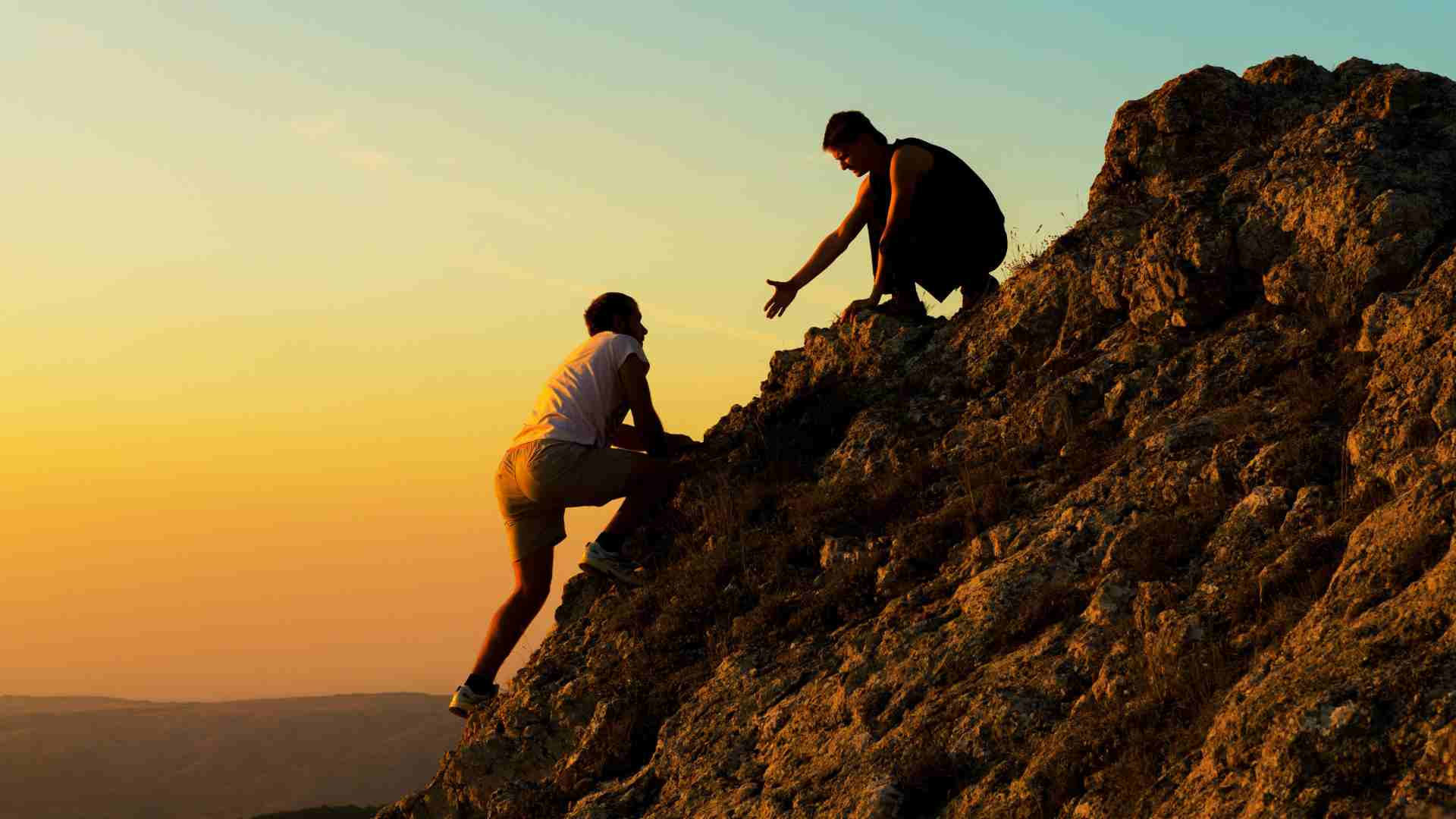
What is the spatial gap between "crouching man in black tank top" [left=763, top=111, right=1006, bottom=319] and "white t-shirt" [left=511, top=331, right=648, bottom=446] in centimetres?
198

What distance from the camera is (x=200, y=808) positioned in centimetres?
9869

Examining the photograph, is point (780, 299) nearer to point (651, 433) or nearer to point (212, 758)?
point (651, 433)

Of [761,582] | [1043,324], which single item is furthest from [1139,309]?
[761,582]

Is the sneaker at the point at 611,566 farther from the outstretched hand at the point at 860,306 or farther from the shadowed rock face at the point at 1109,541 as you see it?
the outstretched hand at the point at 860,306

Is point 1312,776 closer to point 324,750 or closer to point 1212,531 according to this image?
point 1212,531

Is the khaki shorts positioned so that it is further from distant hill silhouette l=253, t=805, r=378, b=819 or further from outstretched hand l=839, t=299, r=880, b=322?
distant hill silhouette l=253, t=805, r=378, b=819

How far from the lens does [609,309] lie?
409 inches

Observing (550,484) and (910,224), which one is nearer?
(550,484)

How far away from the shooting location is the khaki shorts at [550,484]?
9.84m

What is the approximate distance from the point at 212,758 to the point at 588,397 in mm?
121855

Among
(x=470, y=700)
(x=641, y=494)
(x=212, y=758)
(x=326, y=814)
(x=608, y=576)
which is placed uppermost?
(x=641, y=494)

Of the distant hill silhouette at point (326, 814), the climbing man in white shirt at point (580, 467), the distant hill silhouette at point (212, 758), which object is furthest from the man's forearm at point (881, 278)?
the distant hill silhouette at point (212, 758)

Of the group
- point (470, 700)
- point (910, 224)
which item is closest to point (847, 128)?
point (910, 224)

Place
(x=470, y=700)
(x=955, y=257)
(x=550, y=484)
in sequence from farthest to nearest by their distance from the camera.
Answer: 1. (x=955, y=257)
2. (x=470, y=700)
3. (x=550, y=484)
